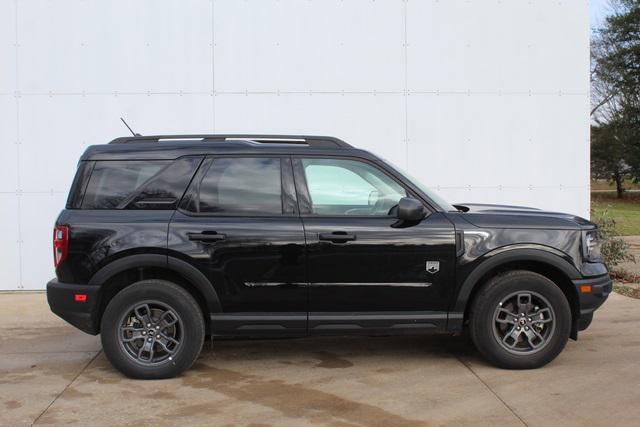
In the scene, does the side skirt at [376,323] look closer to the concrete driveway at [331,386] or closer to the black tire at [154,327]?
the concrete driveway at [331,386]

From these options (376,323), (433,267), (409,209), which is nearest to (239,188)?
(409,209)

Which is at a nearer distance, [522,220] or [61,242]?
[61,242]

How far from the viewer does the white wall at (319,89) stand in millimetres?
8383

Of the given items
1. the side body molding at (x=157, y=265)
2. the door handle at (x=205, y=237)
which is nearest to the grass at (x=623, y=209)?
the door handle at (x=205, y=237)

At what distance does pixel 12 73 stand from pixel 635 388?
8.18 m

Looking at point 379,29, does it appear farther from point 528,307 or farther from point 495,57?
point 528,307

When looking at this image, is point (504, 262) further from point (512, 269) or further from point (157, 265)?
point (157, 265)

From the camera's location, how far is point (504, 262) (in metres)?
4.94

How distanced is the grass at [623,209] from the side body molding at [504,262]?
200 inches

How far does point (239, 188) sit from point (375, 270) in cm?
128

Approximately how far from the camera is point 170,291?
4852 mm

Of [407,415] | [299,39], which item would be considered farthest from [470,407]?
[299,39]

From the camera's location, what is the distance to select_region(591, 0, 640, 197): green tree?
33719mm

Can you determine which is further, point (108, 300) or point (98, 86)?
point (98, 86)
